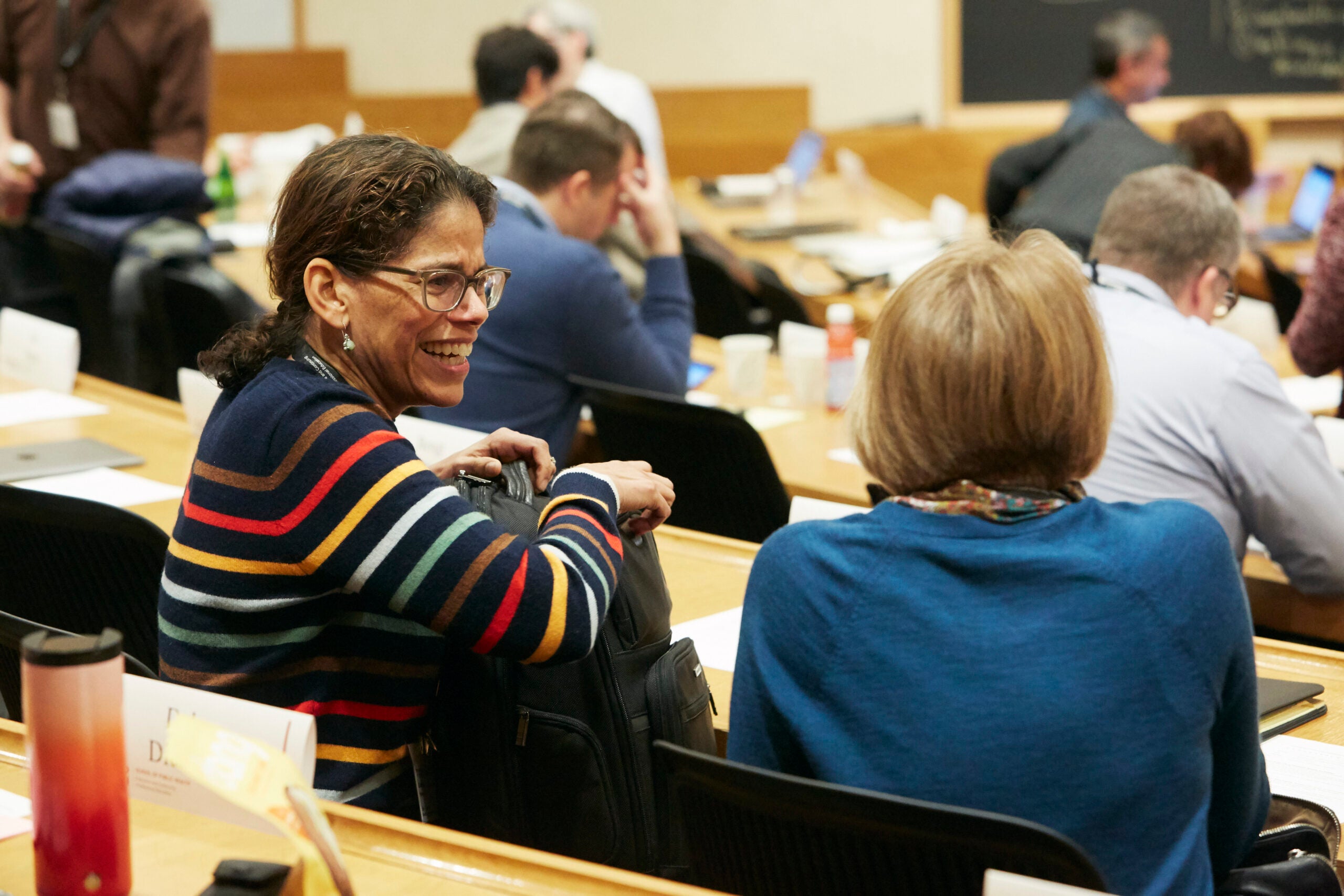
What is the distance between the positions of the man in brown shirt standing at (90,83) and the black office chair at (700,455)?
84.4 inches

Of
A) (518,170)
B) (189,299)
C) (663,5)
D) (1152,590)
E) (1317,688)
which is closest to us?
(1152,590)

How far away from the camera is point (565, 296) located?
2.70 m

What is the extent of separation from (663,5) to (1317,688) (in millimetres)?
6641

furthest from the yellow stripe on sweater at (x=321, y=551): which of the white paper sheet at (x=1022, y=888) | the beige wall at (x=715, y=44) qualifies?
the beige wall at (x=715, y=44)

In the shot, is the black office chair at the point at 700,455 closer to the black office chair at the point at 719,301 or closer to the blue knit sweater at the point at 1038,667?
the blue knit sweater at the point at 1038,667

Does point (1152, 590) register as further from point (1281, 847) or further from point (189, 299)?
point (189, 299)

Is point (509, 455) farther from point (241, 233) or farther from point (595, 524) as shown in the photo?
point (241, 233)

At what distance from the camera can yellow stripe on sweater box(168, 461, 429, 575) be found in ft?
4.21

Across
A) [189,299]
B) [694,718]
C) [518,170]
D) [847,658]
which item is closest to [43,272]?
[189,299]

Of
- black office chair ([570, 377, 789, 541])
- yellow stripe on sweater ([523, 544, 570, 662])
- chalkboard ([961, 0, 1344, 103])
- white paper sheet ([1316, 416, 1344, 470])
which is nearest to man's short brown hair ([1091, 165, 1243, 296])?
white paper sheet ([1316, 416, 1344, 470])

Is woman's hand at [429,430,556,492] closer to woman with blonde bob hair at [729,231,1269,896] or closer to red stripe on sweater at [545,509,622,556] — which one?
red stripe on sweater at [545,509,622,556]

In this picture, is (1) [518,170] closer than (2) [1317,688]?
No

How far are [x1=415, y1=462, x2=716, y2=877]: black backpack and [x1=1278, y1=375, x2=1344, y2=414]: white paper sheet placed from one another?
2.10 meters

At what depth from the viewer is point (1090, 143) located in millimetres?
4383
